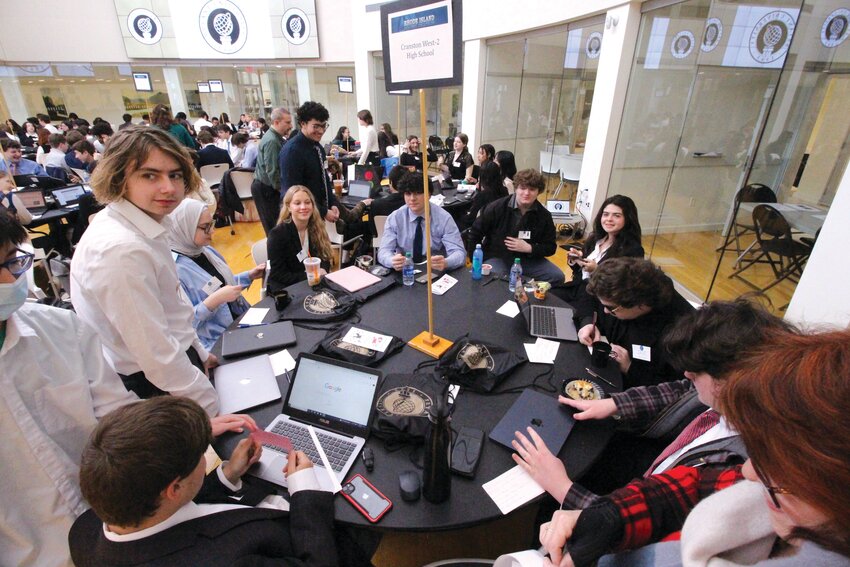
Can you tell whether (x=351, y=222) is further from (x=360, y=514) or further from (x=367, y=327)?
(x=360, y=514)

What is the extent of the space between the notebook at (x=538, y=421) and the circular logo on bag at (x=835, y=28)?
4.16m

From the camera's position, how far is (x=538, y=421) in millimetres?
1521

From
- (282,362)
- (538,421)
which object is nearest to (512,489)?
(538,421)

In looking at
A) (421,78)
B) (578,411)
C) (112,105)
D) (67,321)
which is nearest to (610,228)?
(578,411)

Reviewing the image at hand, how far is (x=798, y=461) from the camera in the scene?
616mm

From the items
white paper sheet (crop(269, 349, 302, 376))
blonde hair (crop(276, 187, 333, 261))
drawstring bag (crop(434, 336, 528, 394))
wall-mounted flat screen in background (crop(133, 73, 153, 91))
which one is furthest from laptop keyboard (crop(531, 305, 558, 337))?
wall-mounted flat screen in background (crop(133, 73, 153, 91))

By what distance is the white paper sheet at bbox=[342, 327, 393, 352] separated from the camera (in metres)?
1.94

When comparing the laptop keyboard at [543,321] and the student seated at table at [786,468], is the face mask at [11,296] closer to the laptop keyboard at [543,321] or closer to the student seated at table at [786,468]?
the student seated at table at [786,468]

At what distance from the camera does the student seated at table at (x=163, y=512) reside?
2.93 feet

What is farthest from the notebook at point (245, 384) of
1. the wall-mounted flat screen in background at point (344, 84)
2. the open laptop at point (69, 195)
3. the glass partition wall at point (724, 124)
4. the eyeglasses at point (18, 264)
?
the wall-mounted flat screen in background at point (344, 84)

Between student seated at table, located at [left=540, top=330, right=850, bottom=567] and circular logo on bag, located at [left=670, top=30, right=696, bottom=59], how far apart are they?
4.74 metres

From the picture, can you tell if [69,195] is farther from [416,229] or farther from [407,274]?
[407,274]

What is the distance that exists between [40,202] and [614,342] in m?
6.11

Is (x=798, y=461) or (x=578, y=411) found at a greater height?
(x=798, y=461)
